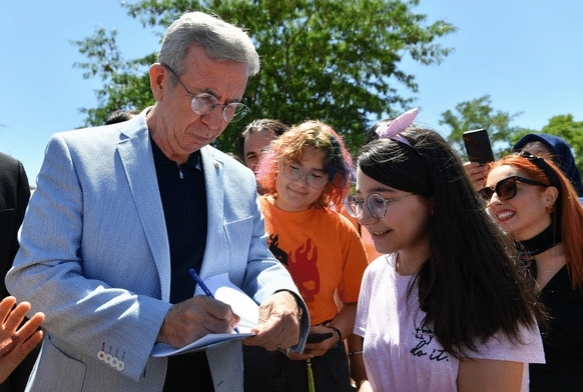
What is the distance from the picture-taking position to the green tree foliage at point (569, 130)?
867 inches

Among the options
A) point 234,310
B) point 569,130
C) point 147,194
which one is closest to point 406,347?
point 234,310

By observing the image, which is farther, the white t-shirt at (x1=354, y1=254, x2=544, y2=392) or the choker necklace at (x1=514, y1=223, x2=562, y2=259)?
the choker necklace at (x1=514, y1=223, x2=562, y2=259)

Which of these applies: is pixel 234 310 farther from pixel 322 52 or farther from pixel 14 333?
pixel 322 52

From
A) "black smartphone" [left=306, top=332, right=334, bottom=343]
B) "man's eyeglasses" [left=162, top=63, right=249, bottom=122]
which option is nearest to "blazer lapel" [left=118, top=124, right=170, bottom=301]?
"man's eyeglasses" [left=162, top=63, right=249, bottom=122]

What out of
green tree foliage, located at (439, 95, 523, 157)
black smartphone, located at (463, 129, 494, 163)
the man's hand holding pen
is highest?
the man's hand holding pen

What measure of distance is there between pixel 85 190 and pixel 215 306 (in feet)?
1.96

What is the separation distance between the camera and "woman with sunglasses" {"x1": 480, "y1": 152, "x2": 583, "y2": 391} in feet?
10.7

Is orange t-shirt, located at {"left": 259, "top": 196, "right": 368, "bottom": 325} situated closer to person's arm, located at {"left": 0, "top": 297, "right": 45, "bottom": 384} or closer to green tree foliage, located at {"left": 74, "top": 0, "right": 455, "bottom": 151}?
person's arm, located at {"left": 0, "top": 297, "right": 45, "bottom": 384}

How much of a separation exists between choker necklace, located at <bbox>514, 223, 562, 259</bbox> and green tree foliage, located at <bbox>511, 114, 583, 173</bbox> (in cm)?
1943

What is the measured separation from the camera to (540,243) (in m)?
3.59

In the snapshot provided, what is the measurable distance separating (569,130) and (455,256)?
22.1 metres

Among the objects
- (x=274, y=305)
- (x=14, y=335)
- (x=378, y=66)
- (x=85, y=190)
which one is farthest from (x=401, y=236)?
(x=378, y=66)

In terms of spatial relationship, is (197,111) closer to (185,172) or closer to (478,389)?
(185,172)

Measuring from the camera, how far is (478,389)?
2355 millimetres
